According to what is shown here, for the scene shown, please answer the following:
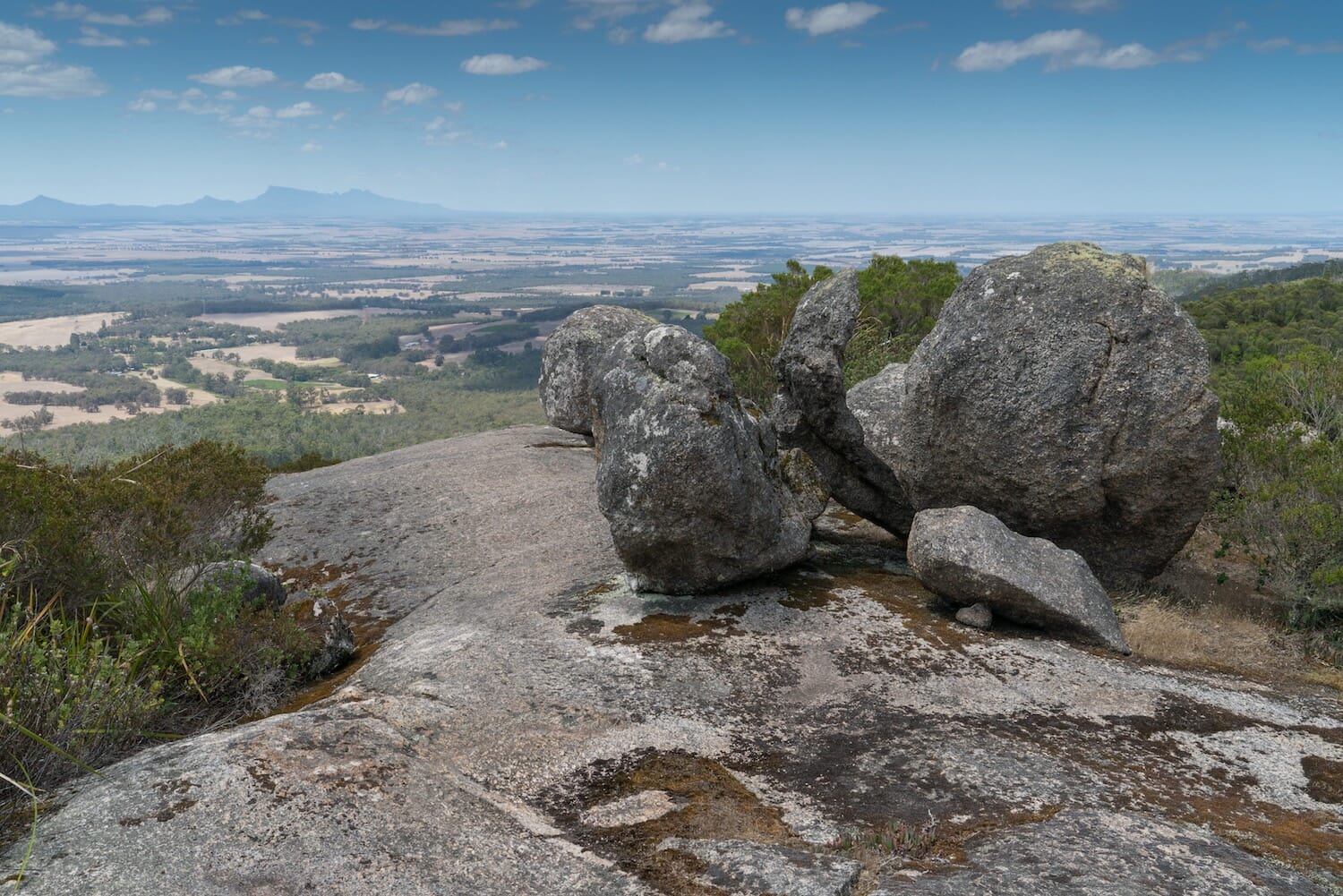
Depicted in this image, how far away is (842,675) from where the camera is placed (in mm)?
11797

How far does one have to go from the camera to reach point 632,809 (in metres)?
8.59

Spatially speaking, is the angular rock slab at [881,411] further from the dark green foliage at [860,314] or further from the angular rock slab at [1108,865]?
the dark green foliage at [860,314]

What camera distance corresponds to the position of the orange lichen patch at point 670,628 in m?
12.9

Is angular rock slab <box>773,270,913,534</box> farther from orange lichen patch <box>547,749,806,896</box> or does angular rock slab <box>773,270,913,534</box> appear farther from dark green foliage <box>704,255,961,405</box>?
dark green foliage <box>704,255,961,405</box>

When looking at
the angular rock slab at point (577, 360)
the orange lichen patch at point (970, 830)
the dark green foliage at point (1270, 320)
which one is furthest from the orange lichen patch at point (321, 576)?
the dark green foliage at point (1270, 320)

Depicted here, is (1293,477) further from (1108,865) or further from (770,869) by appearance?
(770,869)

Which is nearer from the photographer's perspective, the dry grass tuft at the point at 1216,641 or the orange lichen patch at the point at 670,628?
the orange lichen patch at the point at 670,628

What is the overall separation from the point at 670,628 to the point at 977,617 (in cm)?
515

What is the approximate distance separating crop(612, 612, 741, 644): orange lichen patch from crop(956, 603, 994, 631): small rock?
151 inches

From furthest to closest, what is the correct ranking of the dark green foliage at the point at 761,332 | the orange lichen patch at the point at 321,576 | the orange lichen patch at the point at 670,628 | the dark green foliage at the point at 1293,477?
1. the dark green foliage at the point at 761,332
2. the orange lichen patch at the point at 321,576
3. the dark green foliage at the point at 1293,477
4. the orange lichen patch at the point at 670,628

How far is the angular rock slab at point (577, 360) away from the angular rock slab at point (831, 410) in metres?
10.6

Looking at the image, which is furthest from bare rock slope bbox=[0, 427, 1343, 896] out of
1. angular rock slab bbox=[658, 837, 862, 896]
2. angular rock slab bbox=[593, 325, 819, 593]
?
angular rock slab bbox=[593, 325, 819, 593]

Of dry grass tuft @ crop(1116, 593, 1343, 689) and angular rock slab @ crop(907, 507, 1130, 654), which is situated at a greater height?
angular rock slab @ crop(907, 507, 1130, 654)

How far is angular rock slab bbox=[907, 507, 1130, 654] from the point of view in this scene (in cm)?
1324
